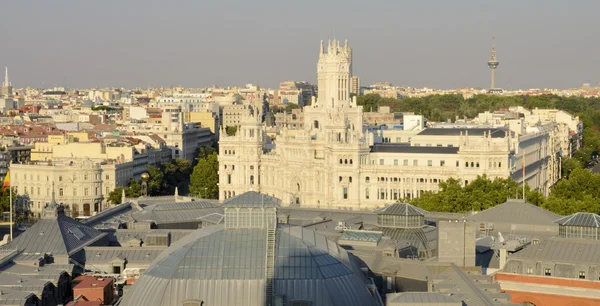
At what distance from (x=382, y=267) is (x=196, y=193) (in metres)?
80.2

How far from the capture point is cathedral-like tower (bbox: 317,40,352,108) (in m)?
119

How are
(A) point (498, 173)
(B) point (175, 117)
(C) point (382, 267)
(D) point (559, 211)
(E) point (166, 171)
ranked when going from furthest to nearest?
(B) point (175, 117)
(E) point (166, 171)
(A) point (498, 173)
(D) point (559, 211)
(C) point (382, 267)

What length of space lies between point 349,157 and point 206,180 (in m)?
26.2

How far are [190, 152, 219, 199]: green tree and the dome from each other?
85.0 meters

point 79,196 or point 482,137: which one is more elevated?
point 482,137

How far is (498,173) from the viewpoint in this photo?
99.4 meters

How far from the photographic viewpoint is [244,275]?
124 feet

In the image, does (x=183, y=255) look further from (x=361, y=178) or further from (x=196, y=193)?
(x=196, y=193)

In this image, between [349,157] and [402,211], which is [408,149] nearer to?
[349,157]

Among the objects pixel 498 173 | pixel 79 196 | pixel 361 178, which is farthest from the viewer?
pixel 79 196

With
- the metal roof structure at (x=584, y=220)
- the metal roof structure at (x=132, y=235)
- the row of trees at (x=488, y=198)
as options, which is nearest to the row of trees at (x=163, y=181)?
the row of trees at (x=488, y=198)

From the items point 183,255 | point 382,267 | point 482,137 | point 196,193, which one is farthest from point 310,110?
point 183,255

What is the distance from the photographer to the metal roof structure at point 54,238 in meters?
50.7

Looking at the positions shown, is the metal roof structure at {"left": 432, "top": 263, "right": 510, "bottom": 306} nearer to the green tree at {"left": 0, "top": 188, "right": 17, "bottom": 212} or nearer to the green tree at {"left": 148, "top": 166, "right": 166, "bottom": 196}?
the green tree at {"left": 0, "top": 188, "right": 17, "bottom": 212}
